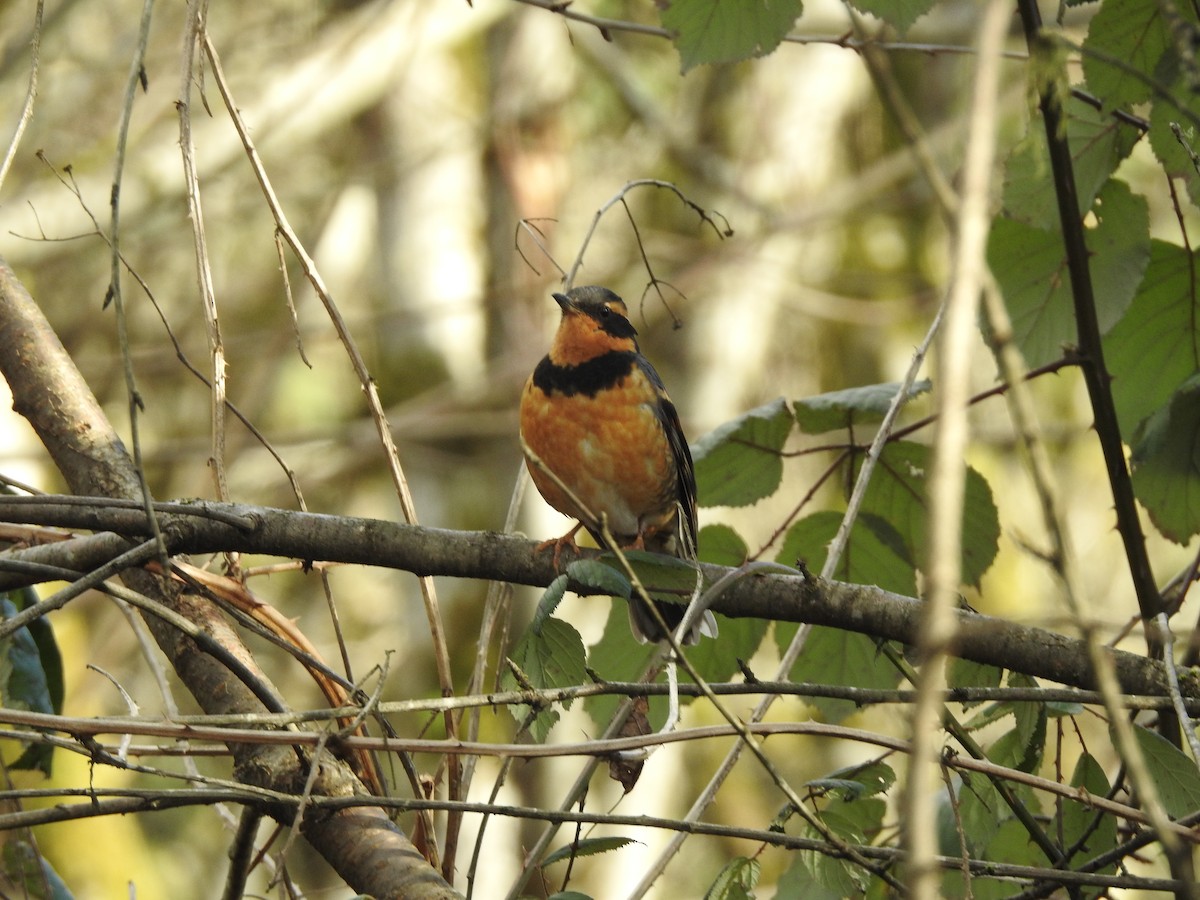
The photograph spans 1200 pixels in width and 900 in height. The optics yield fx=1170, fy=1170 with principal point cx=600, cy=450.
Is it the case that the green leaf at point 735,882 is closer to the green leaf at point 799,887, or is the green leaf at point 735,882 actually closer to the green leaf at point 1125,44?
the green leaf at point 799,887

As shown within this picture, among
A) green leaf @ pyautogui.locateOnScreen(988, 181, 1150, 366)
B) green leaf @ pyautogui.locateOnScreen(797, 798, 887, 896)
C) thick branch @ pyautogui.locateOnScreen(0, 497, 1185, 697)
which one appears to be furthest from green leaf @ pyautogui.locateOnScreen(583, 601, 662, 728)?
green leaf @ pyautogui.locateOnScreen(988, 181, 1150, 366)

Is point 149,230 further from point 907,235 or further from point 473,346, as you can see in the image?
point 907,235

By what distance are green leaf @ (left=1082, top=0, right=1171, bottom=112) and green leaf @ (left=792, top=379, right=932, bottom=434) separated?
73 centimetres

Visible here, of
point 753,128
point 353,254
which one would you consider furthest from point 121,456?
point 353,254

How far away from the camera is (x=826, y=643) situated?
9.59ft

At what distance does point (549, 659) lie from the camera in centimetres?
215

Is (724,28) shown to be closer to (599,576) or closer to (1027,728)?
(599,576)

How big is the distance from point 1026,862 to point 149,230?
774 centimetres

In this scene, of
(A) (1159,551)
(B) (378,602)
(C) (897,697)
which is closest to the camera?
(C) (897,697)

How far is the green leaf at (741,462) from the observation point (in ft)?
9.54

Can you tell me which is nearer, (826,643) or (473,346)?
(826,643)

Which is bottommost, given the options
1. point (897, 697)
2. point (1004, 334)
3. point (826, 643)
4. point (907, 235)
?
point (1004, 334)

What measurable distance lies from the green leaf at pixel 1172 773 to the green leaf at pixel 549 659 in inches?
39.7

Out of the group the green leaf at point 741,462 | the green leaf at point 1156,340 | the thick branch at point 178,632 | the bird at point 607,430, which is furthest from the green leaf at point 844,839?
the bird at point 607,430
